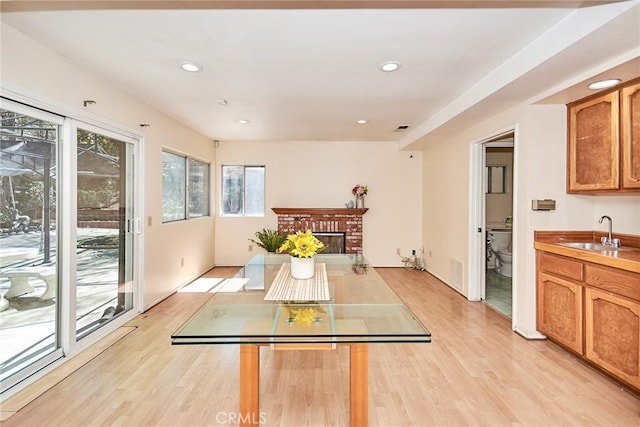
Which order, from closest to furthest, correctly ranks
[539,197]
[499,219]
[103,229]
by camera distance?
[539,197], [103,229], [499,219]

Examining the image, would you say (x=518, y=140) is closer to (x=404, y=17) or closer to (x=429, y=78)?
(x=429, y=78)

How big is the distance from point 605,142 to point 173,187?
461 centimetres

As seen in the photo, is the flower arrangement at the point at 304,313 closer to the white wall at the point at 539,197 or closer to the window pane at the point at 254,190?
the white wall at the point at 539,197

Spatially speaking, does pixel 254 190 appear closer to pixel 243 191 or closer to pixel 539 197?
pixel 243 191

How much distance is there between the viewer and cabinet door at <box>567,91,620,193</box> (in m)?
2.41

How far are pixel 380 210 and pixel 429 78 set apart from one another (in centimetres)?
331

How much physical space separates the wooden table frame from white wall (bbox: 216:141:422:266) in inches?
170

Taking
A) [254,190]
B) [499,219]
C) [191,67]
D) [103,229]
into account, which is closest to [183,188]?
[254,190]

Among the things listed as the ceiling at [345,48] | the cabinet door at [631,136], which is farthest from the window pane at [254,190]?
the cabinet door at [631,136]

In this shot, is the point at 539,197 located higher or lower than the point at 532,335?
higher

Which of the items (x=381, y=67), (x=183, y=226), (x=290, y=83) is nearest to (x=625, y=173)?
(x=381, y=67)

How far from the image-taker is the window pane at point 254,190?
6.00 m

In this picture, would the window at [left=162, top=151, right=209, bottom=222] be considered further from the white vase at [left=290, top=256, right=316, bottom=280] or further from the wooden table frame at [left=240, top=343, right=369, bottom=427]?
the wooden table frame at [left=240, top=343, right=369, bottom=427]

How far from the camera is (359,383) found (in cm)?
166
